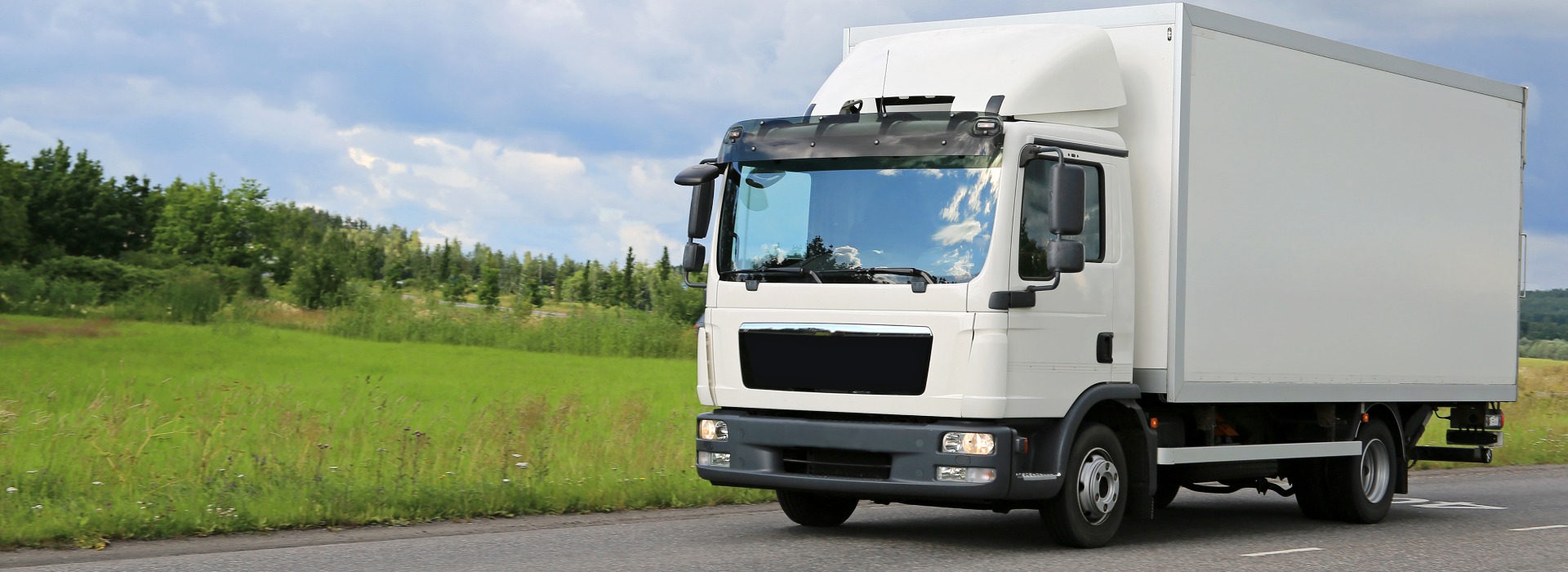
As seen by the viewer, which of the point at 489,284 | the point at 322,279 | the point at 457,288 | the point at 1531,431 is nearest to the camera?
the point at 1531,431

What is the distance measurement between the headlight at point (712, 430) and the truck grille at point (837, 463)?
42 centimetres

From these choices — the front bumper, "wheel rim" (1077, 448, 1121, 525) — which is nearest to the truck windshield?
the front bumper

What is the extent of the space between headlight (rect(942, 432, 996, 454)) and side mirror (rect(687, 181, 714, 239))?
1.98 meters

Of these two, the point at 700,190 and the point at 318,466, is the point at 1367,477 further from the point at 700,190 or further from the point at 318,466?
the point at 318,466

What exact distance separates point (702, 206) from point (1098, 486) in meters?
2.93

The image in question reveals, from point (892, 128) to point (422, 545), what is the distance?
12.1 feet

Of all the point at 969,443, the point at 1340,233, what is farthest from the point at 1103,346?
the point at 1340,233

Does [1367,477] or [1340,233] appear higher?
[1340,233]

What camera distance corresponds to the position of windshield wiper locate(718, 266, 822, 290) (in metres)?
8.69

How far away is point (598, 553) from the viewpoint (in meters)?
8.56

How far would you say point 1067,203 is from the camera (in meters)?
8.02

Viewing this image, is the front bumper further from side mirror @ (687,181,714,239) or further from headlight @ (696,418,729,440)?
side mirror @ (687,181,714,239)

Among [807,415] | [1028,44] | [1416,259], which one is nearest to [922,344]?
[807,415]

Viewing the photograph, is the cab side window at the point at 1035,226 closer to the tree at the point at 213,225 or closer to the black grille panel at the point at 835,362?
the black grille panel at the point at 835,362
